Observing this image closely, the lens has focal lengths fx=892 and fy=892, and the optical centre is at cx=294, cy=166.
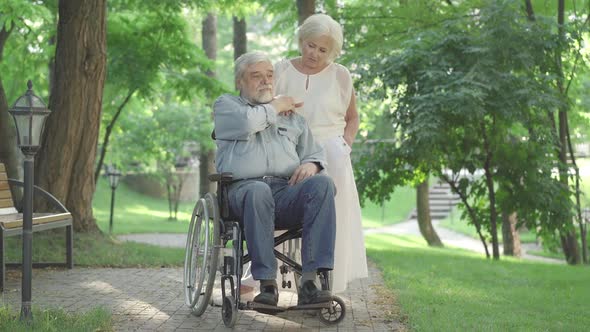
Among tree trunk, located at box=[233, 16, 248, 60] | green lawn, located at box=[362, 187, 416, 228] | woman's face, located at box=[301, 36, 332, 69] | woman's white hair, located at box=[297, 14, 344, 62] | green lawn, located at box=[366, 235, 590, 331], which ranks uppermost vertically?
tree trunk, located at box=[233, 16, 248, 60]

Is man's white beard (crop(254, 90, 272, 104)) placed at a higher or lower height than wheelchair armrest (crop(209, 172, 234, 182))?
higher

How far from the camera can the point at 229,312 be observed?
406cm

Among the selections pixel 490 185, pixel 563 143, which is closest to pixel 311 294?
pixel 490 185

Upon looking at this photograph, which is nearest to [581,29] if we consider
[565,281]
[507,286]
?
[565,281]

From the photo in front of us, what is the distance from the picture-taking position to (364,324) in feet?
14.2

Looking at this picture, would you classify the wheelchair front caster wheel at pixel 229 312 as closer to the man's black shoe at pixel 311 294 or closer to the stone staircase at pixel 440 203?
the man's black shoe at pixel 311 294

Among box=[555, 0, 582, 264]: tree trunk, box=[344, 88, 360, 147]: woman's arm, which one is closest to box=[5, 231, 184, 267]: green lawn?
box=[344, 88, 360, 147]: woman's arm

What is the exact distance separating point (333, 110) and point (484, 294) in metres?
1.80

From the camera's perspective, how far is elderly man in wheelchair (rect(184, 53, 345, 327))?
13.0 feet

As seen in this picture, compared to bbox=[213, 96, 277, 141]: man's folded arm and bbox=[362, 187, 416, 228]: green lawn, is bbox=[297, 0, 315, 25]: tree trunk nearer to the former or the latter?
bbox=[213, 96, 277, 141]: man's folded arm

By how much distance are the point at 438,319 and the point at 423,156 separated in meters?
5.40

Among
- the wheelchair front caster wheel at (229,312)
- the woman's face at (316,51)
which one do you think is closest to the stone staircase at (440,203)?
the woman's face at (316,51)

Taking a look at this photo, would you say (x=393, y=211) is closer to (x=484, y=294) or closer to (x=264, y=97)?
(x=484, y=294)

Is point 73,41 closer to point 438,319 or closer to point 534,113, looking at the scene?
point 438,319
